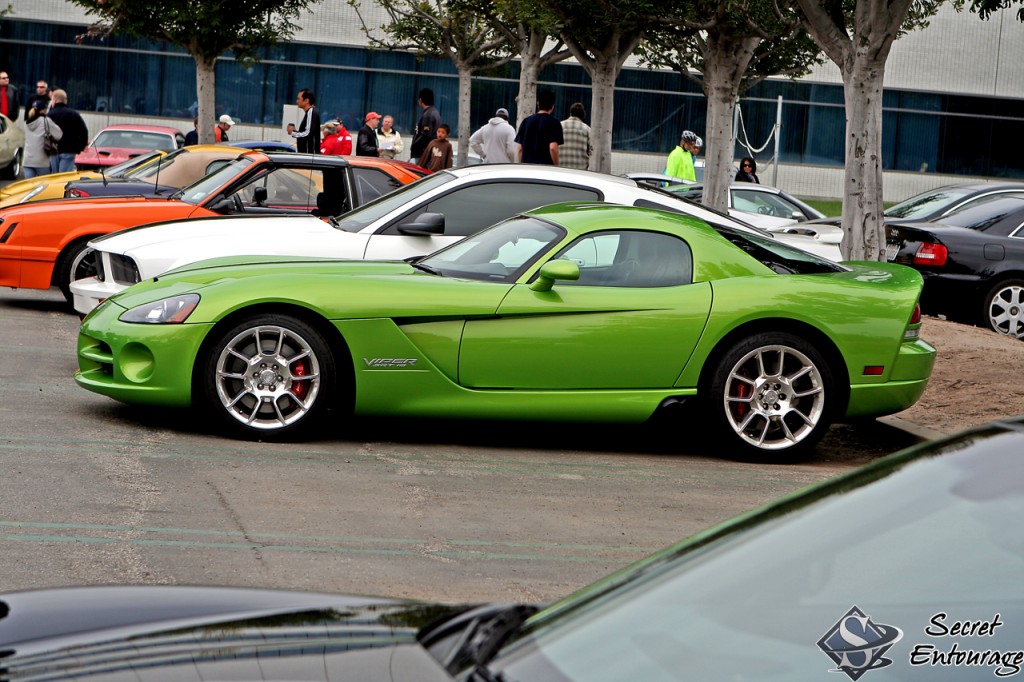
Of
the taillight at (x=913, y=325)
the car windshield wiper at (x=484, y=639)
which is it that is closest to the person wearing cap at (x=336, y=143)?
the taillight at (x=913, y=325)

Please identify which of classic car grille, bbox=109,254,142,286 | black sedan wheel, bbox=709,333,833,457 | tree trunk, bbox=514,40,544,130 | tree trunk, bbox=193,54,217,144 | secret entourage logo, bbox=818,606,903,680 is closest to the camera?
secret entourage logo, bbox=818,606,903,680

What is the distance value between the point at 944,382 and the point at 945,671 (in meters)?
8.36

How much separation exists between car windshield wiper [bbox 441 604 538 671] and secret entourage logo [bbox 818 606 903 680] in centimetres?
52

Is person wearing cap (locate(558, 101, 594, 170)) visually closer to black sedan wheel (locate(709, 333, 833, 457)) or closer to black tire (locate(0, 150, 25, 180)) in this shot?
black sedan wheel (locate(709, 333, 833, 457))

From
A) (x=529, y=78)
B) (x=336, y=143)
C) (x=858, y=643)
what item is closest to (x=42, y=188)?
(x=336, y=143)

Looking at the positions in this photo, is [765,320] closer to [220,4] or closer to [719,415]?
[719,415]

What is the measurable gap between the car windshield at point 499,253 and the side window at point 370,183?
11.9 feet

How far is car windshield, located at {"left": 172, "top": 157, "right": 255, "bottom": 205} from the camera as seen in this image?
37.6 feet

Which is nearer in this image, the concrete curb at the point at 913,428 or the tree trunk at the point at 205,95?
the concrete curb at the point at 913,428

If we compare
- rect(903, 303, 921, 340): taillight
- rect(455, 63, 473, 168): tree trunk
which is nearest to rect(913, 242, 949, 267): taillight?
rect(903, 303, 921, 340): taillight

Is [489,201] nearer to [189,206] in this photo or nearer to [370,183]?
[370,183]

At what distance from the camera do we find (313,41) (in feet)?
134

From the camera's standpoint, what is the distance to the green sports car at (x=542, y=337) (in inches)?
279

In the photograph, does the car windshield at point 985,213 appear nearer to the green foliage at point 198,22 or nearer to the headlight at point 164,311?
the headlight at point 164,311
